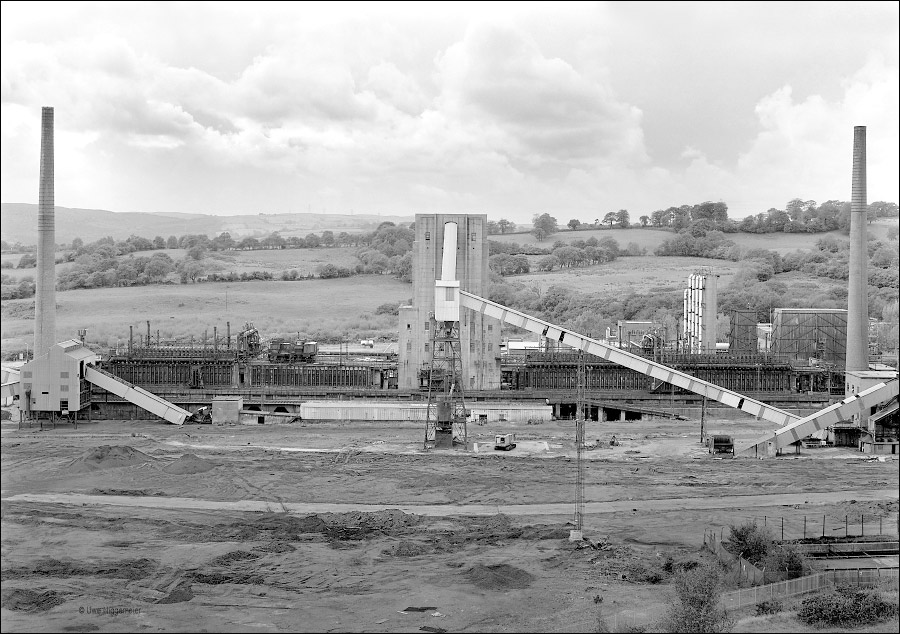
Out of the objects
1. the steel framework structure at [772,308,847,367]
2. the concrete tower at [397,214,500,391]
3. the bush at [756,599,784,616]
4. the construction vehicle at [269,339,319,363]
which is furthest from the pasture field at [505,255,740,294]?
the bush at [756,599,784,616]

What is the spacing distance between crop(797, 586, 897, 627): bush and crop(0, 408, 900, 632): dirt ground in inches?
35.0

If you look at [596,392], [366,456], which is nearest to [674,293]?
[596,392]

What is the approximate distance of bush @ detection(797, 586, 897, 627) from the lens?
27969mm

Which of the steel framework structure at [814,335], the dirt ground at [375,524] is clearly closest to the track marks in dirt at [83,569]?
the dirt ground at [375,524]

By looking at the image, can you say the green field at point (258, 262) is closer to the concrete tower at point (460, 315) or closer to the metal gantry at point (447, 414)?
the concrete tower at point (460, 315)

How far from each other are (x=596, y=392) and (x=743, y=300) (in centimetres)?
6276

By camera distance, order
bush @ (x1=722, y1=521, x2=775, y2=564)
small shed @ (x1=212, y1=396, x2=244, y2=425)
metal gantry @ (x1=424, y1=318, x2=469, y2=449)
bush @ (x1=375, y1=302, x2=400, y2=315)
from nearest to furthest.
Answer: bush @ (x1=722, y1=521, x2=775, y2=564)
metal gantry @ (x1=424, y1=318, x2=469, y2=449)
small shed @ (x1=212, y1=396, x2=244, y2=425)
bush @ (x1=375, y1=302, x2=400, y2=315)

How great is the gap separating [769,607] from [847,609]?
2.06 meters

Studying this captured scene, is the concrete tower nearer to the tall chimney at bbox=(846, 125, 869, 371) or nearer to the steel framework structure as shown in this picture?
the tall chimney at bbox=(846, 125, 869, 371)

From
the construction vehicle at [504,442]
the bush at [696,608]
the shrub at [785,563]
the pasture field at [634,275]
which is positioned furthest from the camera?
the pasture field at [634,275]

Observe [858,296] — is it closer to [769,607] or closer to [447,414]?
[447,414]

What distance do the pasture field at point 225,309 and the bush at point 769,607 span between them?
293 ft

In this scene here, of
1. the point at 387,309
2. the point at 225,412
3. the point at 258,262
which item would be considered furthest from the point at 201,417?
the point at 258,262

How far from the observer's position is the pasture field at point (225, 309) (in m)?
122
